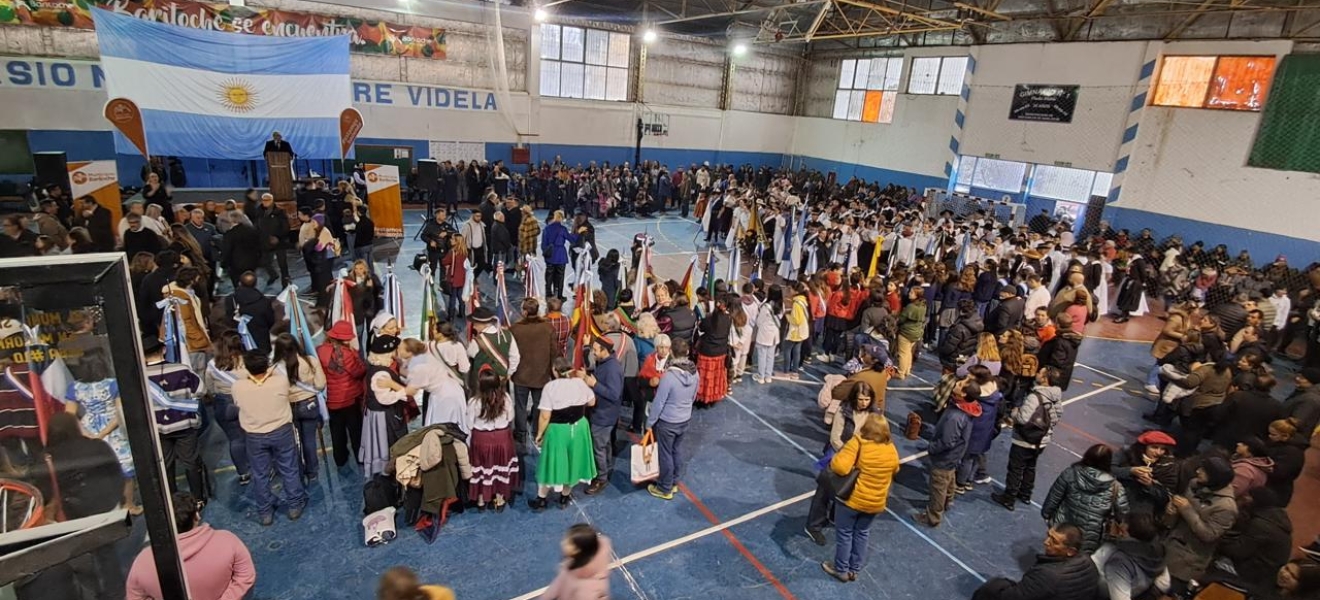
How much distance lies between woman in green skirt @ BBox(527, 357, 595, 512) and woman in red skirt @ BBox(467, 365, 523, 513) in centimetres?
25

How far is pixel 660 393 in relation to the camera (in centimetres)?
524

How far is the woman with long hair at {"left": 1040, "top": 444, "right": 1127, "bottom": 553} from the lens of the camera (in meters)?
4.55

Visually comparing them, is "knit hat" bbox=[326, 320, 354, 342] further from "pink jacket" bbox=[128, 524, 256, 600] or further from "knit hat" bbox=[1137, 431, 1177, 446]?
"knit hat" bbox=[1137, 431, 1177, 446]

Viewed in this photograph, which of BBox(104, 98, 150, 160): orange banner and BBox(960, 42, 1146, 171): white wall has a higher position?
BBox(960, 42, 1146, 171): white wall

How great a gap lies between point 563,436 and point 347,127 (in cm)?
1238

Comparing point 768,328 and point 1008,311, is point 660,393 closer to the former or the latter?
point 768,328

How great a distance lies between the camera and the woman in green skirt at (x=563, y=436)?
4.99 metres

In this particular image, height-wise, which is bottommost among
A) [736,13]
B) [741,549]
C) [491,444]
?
[741,549]

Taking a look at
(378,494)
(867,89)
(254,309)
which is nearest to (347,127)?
(254,309)

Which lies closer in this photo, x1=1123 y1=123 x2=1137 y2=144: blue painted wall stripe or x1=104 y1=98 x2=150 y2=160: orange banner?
x1=104 y1=98 x2=150 y2=160: orange banner

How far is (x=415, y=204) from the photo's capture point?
18922 millimetres

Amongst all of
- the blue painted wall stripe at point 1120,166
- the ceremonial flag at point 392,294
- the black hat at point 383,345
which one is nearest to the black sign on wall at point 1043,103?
the blue painted wall stripe at point 1120,166

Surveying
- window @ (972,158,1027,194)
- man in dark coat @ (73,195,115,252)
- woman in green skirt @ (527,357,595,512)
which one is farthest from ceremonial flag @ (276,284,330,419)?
window @ (972,158,1027,194)

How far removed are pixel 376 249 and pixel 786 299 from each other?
8.61 meters
